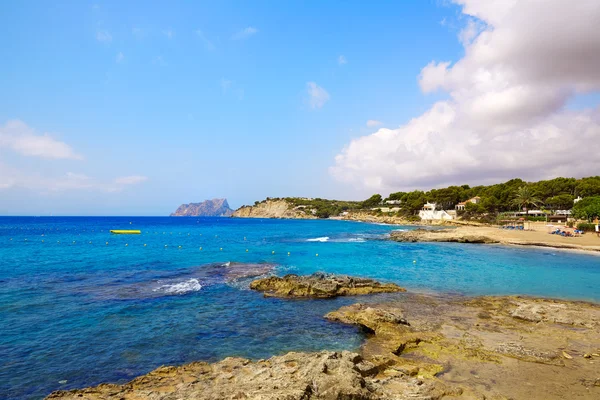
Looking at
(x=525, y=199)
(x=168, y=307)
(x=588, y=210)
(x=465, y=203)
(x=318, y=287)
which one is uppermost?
(x=525, y=199)

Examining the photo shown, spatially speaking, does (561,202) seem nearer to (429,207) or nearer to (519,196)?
(519,196)

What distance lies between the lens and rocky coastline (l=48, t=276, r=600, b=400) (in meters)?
8.67

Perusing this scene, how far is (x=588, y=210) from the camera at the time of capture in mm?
73938

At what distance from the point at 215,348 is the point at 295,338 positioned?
143 inches

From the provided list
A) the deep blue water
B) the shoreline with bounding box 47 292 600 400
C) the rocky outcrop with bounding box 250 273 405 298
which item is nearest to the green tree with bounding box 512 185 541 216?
the deep blue water

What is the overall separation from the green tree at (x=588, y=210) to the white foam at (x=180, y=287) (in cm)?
8877

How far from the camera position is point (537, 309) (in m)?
18.0

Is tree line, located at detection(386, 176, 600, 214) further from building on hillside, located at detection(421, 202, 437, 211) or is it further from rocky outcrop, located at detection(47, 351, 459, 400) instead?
Answer: rocky outcrop, located at detection(47, 351, 459, 400)

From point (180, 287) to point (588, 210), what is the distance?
9104 cm

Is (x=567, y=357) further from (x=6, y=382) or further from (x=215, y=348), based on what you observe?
(x=6, y=382)

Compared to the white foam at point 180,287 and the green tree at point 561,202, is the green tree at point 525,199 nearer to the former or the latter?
the green tree at point 561,202

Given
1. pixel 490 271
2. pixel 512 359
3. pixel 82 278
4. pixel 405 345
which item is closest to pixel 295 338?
pixel 405 345

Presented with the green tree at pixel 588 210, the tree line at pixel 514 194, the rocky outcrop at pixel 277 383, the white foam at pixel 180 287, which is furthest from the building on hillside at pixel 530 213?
the rocky outcrop at pixel 277 383

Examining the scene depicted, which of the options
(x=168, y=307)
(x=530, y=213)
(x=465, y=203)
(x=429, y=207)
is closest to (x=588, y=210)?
(x=530, y=213)
